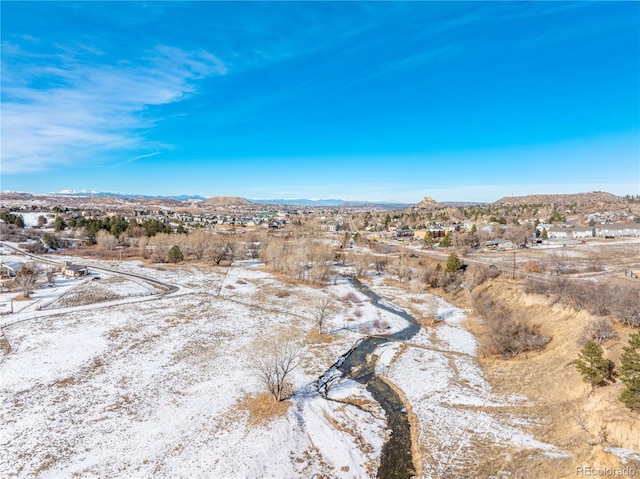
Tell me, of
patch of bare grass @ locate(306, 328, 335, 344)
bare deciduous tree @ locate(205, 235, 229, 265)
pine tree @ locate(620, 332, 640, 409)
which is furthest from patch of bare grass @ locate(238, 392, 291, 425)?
bare deciduous tree @ locate(205, 235, 229, 265)

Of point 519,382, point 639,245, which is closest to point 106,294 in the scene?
Result: point 519,382

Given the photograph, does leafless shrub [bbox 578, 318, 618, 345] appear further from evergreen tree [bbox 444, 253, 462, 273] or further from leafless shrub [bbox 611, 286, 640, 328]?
evergreen tree [bbox 444, 253, 462, 273]

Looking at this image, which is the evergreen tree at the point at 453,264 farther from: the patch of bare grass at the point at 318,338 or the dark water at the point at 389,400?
the patch of bare grass at the point at 318,338

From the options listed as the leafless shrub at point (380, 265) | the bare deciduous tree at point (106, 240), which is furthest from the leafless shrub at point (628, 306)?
the bare deciduous tree at point (106, 240)

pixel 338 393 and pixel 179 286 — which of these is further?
pixel 179 286

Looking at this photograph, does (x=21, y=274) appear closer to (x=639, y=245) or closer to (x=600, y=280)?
(x=600, y=280)

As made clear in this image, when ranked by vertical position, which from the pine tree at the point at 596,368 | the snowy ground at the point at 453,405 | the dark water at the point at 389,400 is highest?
the pine tree at the point at 596,368

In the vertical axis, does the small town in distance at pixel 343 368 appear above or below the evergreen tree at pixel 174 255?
below
